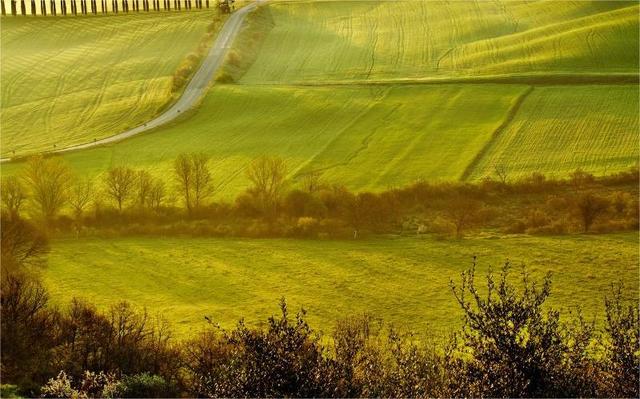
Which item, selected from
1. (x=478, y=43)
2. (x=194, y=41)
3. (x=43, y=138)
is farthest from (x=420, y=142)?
(x=194, y=41)

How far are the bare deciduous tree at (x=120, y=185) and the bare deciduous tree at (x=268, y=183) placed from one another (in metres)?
8.51

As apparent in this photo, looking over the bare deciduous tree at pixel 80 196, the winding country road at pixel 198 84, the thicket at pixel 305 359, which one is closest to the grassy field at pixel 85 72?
the winding country road at pixel 198 84

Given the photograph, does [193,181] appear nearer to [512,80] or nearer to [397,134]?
[397,134]

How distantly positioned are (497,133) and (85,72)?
57.3 meters

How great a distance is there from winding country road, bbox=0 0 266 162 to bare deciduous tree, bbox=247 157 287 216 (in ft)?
75.7

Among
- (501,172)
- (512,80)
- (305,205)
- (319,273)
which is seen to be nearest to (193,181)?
(305,205)

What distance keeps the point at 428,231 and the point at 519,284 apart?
30.3 feet

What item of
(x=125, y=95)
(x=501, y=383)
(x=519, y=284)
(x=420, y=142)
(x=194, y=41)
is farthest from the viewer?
(x=194, y=41)

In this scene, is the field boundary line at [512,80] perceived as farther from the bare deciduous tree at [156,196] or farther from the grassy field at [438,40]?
the bare deciduous tree at [156,196]

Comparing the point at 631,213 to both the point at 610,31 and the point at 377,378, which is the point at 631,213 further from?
the point at 610,31

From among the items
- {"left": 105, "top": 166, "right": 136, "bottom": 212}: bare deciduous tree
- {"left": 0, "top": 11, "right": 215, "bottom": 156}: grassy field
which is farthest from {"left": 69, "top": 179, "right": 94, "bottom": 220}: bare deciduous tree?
{"left": 0, "top": 11, "right": 215, "bottom": 156}: grassy field

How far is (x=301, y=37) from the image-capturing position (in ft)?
398

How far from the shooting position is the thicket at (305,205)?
50406 millimetres

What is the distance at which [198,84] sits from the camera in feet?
306
